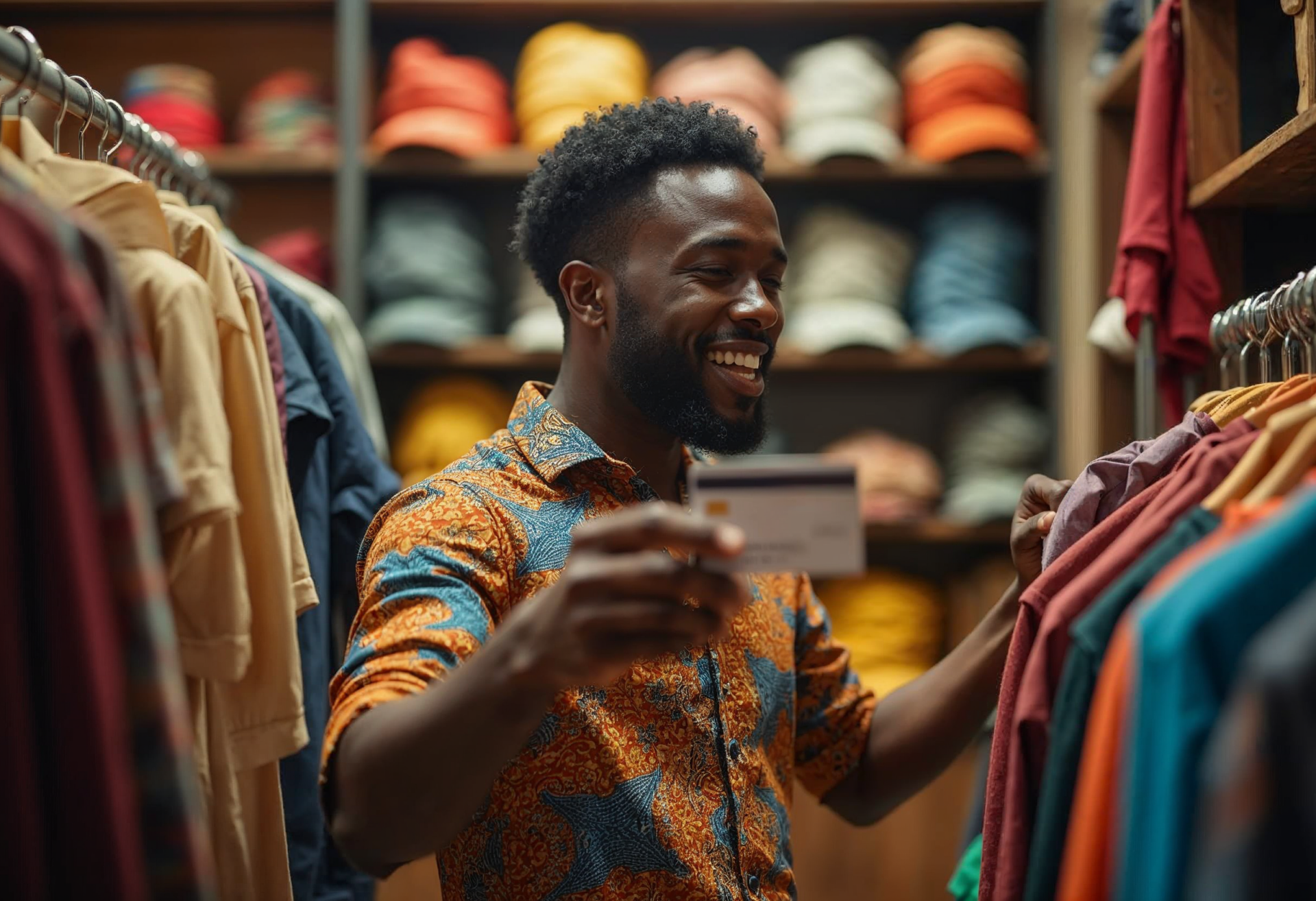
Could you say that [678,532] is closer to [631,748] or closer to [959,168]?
[631,748]

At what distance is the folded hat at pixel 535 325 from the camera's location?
2234 millimetres

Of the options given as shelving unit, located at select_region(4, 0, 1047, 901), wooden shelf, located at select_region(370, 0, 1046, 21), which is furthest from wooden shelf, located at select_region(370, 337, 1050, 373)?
wooden shelf, located at select_region(370, 0, 1046, 21)

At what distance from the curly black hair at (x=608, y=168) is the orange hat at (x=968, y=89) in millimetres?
1015

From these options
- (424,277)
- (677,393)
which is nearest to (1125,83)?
(677,393)

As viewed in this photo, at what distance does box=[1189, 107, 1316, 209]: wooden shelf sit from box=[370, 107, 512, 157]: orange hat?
53.2 inches

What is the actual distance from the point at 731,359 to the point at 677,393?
7 cm

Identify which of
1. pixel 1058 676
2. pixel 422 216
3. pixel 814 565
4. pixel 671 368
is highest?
pixel 422 216

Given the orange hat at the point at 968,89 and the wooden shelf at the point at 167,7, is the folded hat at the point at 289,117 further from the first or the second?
the orange hat at the point at 968,89

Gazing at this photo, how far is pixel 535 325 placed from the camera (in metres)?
2.26

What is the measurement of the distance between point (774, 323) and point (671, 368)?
121mm

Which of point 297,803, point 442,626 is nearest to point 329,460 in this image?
point 297,803

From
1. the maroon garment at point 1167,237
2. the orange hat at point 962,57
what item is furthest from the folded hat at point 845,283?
the maroon garment at point 1167,237

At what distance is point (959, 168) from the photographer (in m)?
2.28

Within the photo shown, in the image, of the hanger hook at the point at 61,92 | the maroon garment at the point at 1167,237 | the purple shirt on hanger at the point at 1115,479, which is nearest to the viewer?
the purple shirt on hanger at the point at 1115,479
